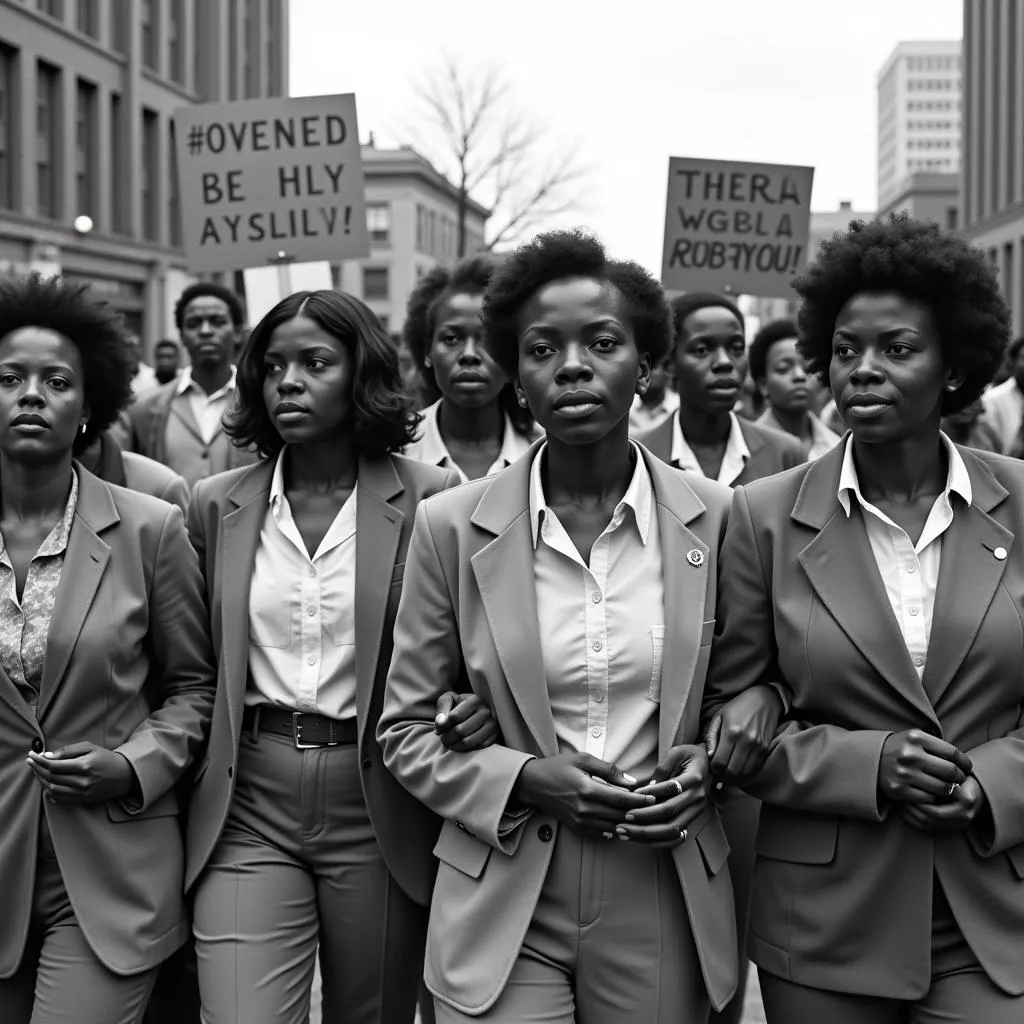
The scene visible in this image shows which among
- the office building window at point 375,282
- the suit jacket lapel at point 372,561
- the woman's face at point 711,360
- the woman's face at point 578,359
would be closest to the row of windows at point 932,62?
the office building window at point 375,282

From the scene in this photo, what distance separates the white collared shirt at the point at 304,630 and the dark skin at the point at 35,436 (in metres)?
0.45

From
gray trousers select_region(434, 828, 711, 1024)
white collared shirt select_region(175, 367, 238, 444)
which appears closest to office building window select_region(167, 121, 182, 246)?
white collared shirt select_region(175, 367, 238, 444)

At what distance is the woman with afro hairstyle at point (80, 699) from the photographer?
11.9 ft

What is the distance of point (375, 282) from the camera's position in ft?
257

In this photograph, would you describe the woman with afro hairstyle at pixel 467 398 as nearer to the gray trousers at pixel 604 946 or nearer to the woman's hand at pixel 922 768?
the gray trousers at pixel 604 946

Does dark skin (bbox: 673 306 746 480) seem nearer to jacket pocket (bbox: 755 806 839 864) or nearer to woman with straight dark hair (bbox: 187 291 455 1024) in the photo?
woman with straight dark hair (bbox: 187 291 455 1024)

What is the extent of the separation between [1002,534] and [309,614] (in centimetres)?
180

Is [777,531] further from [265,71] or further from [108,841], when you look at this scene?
[265,71]

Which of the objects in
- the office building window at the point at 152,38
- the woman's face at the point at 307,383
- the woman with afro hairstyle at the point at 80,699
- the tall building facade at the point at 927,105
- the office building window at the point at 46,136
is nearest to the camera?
the woman with afro hairstyle at the point at 80,699

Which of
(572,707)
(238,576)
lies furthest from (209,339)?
(572,707)

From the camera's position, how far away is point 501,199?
3962 cm

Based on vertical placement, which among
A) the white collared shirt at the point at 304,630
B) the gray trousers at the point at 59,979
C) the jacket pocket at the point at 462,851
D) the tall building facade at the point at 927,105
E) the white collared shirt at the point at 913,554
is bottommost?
the gray trousers at the point at 59,979

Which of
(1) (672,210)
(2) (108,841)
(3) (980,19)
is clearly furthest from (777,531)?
(3) (980,19)

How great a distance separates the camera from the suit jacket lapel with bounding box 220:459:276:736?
381cm
